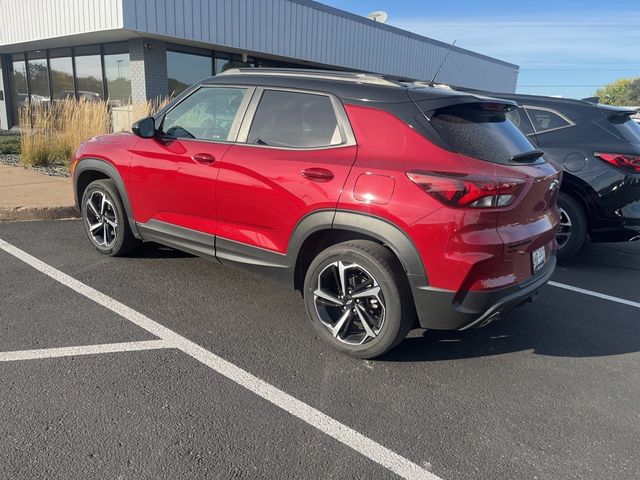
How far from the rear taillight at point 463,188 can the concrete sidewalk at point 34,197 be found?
5.21 meters

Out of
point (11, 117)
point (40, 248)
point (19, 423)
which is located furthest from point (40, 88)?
point (19, 423)

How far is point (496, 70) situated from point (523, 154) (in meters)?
28.1

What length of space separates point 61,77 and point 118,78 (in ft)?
11.6

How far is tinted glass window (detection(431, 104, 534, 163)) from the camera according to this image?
2986 millimetres

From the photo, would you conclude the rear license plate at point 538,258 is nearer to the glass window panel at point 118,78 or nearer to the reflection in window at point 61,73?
the glass window panel at point 118,78

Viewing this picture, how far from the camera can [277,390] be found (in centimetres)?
290

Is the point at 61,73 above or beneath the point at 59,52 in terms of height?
beneath

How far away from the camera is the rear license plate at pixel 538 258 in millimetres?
3168

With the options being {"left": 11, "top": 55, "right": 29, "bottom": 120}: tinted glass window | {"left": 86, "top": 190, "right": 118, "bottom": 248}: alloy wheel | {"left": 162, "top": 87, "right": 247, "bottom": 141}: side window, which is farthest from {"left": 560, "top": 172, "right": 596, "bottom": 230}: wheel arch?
{"left": 11, "top": 55, "right": 29, "bottom": 120}: tinted glass window

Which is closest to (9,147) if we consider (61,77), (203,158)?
(61,77)

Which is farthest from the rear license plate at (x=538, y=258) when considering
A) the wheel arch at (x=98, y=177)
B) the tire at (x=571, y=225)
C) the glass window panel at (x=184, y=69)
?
the glass window panel at (x=184, y=69)

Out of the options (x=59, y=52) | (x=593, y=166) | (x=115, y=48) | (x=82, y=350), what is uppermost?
(x=115, y=48)

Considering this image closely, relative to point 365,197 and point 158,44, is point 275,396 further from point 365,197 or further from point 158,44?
point 158,44

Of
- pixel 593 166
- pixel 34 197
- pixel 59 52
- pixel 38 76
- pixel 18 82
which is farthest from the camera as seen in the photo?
pixel 18 82
